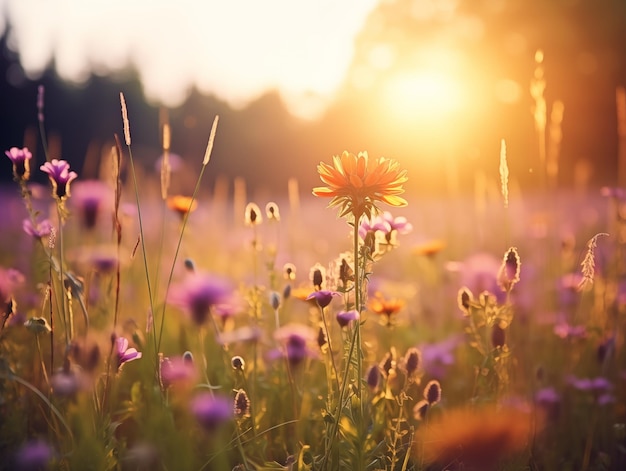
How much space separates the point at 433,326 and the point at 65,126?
14718 millimetres

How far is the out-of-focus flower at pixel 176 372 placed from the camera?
1.13 metres

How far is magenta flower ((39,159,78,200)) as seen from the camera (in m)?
1.37

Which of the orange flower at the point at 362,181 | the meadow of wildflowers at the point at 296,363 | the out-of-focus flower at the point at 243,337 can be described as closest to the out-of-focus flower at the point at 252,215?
the meadow of wildflowers at the point at 296,363

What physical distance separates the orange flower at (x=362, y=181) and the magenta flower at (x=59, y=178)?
1.89 feet

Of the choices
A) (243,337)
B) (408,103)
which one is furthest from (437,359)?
(408,103)

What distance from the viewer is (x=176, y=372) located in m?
1.17

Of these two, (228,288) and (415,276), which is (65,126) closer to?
(415,276)

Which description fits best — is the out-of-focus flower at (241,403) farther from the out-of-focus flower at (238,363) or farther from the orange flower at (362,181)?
the orange flower at (362,181)

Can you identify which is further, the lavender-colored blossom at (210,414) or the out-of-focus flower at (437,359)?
the out-of-focus flower at (437,359)

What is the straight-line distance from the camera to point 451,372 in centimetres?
258

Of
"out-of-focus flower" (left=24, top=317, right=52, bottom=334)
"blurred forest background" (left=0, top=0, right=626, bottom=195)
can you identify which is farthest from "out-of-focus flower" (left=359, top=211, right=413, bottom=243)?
"blurred forest background" (left=0, top=0, right=626, bottom=195)

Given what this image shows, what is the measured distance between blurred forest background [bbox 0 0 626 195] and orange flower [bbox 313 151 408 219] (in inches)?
426

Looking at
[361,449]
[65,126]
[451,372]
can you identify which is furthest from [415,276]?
[65,126]

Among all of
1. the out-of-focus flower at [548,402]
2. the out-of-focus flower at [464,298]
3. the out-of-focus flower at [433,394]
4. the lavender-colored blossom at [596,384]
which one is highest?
the out-of-focus flower at [464,298]
